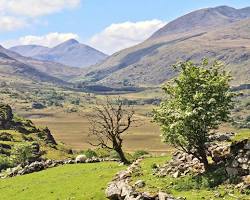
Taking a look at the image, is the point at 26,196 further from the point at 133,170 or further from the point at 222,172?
the point at 222,172

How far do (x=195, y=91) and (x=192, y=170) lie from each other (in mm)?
8756

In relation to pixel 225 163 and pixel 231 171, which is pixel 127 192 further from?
pixel 225 163

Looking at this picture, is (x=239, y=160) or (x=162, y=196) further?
(x=239, y=160)

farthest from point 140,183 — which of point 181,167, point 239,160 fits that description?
point 239,160

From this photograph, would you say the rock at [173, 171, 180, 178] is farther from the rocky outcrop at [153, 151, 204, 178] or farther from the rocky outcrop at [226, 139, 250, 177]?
the rocky outcrop at [226, 139, 250, 177]

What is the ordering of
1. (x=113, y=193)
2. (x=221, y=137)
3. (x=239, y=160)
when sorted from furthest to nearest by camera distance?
(x=221, y=137)
(x=113, y=193)
(x=239, y=160)

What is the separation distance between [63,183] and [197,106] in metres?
22.9

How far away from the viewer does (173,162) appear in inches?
1977

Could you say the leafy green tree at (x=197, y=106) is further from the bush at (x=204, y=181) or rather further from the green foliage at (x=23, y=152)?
the green foliage at (x=23, y=152)

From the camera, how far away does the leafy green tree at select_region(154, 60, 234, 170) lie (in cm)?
4169

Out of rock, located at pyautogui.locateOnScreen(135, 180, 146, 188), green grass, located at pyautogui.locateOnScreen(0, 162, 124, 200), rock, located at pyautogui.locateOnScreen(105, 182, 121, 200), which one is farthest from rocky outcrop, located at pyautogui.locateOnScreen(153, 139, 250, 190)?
green grass, located at pyautogui.locateOnScreen(0, 162, 124, 200)

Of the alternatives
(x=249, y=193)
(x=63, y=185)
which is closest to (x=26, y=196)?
(x=63, y=185)

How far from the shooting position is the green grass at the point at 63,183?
1961 inches

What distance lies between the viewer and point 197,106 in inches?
1657
